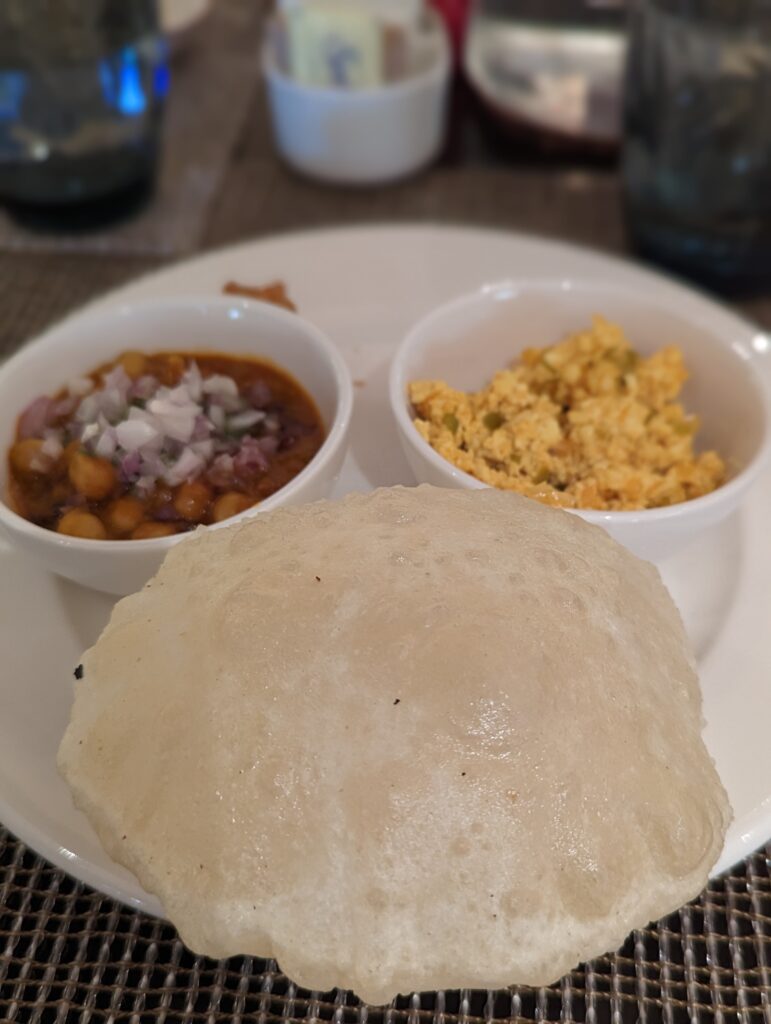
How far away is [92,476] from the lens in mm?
1411

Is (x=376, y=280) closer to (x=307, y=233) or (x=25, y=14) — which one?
(x=307, y=233)

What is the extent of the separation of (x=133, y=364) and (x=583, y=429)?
775mm

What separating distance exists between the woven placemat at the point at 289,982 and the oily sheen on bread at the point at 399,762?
20 cm

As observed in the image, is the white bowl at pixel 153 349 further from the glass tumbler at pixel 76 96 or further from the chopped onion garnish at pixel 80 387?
the glass tumbler at pixel 76 96

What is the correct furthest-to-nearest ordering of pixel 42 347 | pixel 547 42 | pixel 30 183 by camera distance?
1. pixel 547 42
2. pixel 30 183
3. pixel 42 347

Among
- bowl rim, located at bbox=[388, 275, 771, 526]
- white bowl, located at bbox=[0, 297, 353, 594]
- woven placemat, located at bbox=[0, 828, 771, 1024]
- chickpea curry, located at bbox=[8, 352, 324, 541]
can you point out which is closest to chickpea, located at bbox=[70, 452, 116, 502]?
chickpea curry, located at bbox=[8, 352, 324, 541]

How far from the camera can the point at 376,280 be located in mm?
2051

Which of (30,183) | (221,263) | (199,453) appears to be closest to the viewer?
(199,453)

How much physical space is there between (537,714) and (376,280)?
1.29 m

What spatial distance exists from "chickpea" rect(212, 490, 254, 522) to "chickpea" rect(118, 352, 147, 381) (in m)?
0.32

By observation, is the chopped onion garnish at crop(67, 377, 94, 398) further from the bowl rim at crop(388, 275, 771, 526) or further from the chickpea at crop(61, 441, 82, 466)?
the bowl rim at crop(388, 275, 771, 526)

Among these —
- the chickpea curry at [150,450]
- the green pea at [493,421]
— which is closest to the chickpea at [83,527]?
the chickpea curry at [150,450]

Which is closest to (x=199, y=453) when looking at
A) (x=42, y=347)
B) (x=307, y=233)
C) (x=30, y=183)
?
(x=42, y=347)

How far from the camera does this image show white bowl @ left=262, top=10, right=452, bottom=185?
2445 mm
